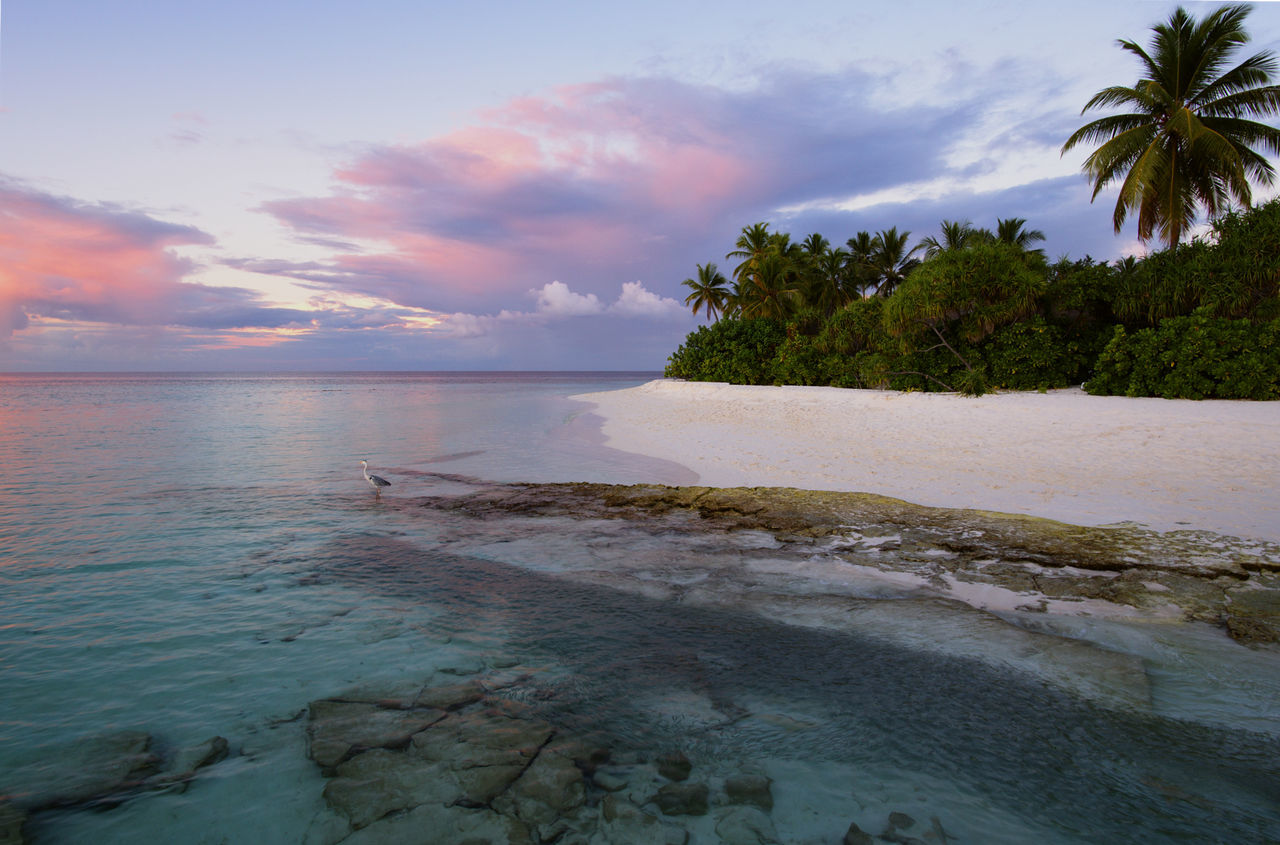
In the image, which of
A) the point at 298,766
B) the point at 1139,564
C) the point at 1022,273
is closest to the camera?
the point at 298,766

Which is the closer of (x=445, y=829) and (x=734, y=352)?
(x=445, y=829)

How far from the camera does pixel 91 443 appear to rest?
17922mm

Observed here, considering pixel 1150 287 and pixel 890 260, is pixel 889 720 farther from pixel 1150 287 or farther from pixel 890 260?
pixel 890 260

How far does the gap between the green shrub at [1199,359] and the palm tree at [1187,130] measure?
24.2ft

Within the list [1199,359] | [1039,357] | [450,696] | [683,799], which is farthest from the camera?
[1039,357]

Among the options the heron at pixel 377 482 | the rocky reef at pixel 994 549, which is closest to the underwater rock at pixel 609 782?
the rocky reef at pixel 994 549

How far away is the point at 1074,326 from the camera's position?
19328 mm

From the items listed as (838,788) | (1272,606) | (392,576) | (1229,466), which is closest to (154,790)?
(392,576)

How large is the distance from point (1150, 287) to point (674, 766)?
21.0 m

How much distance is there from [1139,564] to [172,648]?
900 centimetres

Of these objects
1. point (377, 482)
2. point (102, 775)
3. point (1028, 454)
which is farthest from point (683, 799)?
point (1028, 454)

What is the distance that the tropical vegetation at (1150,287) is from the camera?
1532 centimetres

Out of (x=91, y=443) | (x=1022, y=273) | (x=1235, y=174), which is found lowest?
(x=91, y=443)

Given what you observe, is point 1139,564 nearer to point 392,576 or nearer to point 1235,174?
point 392,576
